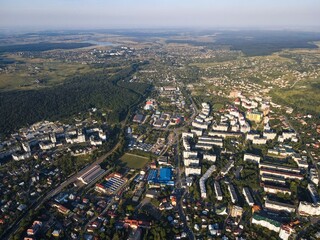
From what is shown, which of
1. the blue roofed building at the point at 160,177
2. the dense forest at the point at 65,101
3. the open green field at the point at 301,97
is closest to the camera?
the blue roofed building at the point at 160,177

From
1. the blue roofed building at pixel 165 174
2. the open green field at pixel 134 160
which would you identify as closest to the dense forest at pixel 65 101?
the open green field at pixel 134 160

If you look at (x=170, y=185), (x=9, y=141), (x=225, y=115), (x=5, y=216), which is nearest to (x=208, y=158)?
(x=170, y=185)

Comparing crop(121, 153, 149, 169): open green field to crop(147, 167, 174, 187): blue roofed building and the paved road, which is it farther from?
crop(147, 167, 174, 187): blue roofed building

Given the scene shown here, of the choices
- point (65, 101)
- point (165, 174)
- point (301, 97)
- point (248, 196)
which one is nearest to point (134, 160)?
point (165, 174)

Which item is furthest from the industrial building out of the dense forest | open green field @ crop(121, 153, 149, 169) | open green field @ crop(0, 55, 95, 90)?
open green field @ crop(0, 55, 95, 90)

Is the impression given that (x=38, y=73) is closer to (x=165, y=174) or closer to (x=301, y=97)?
(x=165, y=174)

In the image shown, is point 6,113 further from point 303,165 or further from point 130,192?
point 303,165

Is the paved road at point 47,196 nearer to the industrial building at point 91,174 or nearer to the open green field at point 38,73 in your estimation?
the industrial building at point 91,174
